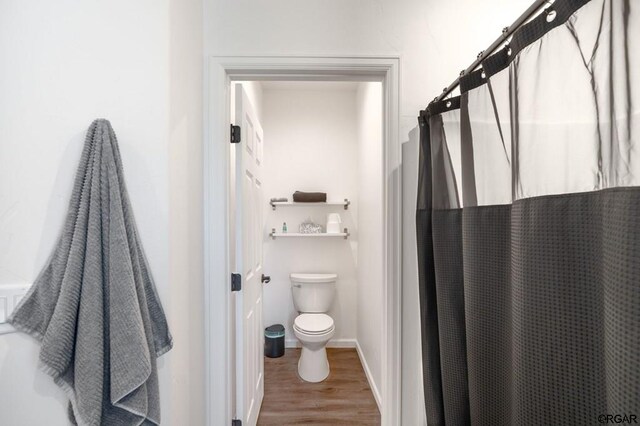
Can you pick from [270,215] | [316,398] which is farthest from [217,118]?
[316,398]

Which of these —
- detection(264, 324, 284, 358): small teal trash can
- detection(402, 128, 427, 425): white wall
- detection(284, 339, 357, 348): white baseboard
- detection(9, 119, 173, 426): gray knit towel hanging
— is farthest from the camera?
detection(284, 339, 357, 348): white baseboard

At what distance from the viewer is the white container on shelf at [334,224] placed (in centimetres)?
292

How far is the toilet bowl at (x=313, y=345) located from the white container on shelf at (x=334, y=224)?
89 cm

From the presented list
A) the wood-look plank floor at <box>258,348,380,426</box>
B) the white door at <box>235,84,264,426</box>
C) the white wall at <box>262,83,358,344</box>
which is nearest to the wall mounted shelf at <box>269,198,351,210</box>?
the white wall at <box>262,83,358,344</box>

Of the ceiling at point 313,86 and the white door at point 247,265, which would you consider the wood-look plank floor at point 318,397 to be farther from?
the ceiling at point 313,86

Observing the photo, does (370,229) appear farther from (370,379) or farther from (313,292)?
(370,379)

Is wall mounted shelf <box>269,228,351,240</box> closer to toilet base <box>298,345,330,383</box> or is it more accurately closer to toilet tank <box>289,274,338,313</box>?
toilet tank <box>289,274,338,313</box>

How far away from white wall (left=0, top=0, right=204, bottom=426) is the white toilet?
4.56 feet

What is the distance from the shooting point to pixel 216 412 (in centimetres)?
126

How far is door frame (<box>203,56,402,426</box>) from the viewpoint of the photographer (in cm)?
126

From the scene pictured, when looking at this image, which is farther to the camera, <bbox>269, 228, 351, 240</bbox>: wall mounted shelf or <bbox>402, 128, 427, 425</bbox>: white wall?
<bbox>269, 228, 351, 240</bbox>: wall mounted shelf

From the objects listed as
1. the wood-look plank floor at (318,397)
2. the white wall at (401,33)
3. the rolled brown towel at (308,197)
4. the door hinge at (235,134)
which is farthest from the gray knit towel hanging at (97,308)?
the rolled brown towel at (308,197)

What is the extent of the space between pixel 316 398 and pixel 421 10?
2503mm

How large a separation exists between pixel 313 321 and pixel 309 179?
4.77 ft
